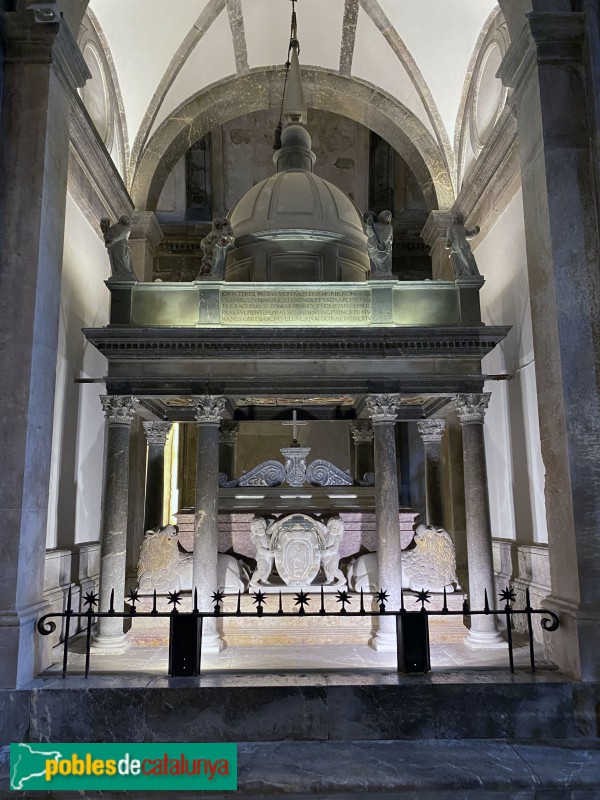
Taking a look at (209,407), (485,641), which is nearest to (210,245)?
(209,407)

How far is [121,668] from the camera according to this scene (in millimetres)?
5867

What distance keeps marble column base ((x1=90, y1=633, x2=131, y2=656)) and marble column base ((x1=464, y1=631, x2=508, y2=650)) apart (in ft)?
12.5

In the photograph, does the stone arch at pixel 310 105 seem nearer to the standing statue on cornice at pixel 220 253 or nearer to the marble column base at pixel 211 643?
the standing statue on cornice at pixel 220 253

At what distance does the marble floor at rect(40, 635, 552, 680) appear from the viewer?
5.64m

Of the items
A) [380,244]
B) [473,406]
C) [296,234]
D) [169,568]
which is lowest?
[169,568]

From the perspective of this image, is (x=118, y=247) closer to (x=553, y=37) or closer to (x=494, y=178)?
(x=553, y=37)

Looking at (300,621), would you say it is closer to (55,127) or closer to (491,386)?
(491,386)

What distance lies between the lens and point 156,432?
934 cm

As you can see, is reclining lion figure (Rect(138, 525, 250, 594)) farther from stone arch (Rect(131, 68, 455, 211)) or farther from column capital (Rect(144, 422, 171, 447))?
stone arch (Rect(131, 68, 455, 211))

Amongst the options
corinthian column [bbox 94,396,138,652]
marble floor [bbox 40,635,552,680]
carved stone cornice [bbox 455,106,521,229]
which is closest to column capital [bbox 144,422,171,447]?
corinthian column [bbox 94,396,138,652]

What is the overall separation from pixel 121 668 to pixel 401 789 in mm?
2903

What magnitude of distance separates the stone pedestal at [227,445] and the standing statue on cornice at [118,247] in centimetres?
319

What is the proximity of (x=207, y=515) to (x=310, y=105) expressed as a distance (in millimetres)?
8417

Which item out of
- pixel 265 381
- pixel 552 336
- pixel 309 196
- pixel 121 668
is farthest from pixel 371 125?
→ pixel 121 668
